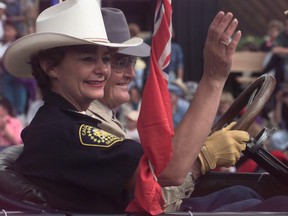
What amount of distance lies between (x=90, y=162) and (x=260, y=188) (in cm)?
137

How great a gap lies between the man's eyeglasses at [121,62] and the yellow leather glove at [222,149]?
106 cm

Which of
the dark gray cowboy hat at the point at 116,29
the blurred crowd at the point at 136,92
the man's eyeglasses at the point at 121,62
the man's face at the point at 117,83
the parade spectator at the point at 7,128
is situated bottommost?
the blurred crowd at the point at 136,92

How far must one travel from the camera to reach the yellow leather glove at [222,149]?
3.28 metres

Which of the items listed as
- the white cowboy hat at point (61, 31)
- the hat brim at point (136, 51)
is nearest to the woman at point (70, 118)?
the white cowboy hat at point (61, 31)

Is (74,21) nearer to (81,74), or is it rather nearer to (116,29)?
(81,74)

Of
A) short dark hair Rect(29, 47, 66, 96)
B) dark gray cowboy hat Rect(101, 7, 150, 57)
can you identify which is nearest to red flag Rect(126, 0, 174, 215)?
short dark hair Rect(29, 47, 66, 96)

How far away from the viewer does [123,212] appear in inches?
120

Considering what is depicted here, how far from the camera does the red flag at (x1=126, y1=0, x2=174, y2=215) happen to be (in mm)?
2938

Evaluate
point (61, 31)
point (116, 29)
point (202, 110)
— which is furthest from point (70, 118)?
point (116, 29)

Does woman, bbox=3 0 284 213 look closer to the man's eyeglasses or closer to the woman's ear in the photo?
the woman's ear

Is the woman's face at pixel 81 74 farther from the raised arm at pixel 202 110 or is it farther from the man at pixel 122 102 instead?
the raised arm at pixel 202 110

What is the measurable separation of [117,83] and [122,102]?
0.11m

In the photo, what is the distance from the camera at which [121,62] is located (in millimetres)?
4297

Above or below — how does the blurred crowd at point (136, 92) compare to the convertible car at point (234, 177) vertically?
below
